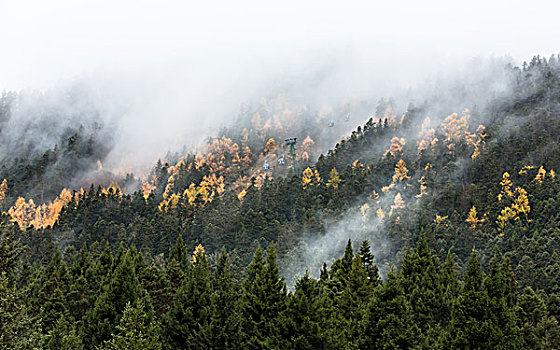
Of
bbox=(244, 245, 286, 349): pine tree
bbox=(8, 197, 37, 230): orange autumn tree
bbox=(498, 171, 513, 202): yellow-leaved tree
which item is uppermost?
bbox=(244, 245, 286, 349): pine tree

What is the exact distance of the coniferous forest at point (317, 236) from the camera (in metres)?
32.1

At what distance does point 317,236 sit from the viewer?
95438 mm

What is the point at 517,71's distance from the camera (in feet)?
428

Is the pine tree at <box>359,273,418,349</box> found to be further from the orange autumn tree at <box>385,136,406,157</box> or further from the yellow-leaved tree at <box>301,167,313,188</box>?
the orange autumn tree at <box>385,136,406,157</box>

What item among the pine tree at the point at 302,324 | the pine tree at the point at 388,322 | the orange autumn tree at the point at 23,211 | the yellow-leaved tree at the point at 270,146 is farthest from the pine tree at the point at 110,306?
the orange autumn tree at the point at 23,211

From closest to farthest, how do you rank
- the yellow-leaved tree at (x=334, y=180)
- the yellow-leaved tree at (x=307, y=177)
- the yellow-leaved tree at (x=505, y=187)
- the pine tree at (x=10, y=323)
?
the pine tree at (x=10, y=323)
the yellow-leaved tree at (x=505, y=187)
the yellow-leaved tree at (x=334, y=180)
the yellow-leaved tree at (x=307, y=177)

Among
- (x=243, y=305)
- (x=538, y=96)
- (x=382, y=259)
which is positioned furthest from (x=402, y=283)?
(x=538, y=96)

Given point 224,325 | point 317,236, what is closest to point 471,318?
point 224,325

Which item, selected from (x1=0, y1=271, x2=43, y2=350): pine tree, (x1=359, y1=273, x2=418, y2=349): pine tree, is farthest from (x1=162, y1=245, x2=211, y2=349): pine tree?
(x1=359, y1=273, x2=418, y2=349): pine tree

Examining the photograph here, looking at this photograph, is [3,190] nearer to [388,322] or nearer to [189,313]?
[189,313]

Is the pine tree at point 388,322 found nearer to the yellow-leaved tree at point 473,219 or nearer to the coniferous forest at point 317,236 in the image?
the coniferous forest at point 317,236

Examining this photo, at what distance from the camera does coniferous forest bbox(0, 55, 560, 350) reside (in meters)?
32.1

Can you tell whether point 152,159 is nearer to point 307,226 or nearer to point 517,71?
point 307,226

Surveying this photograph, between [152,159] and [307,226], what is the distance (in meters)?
102
